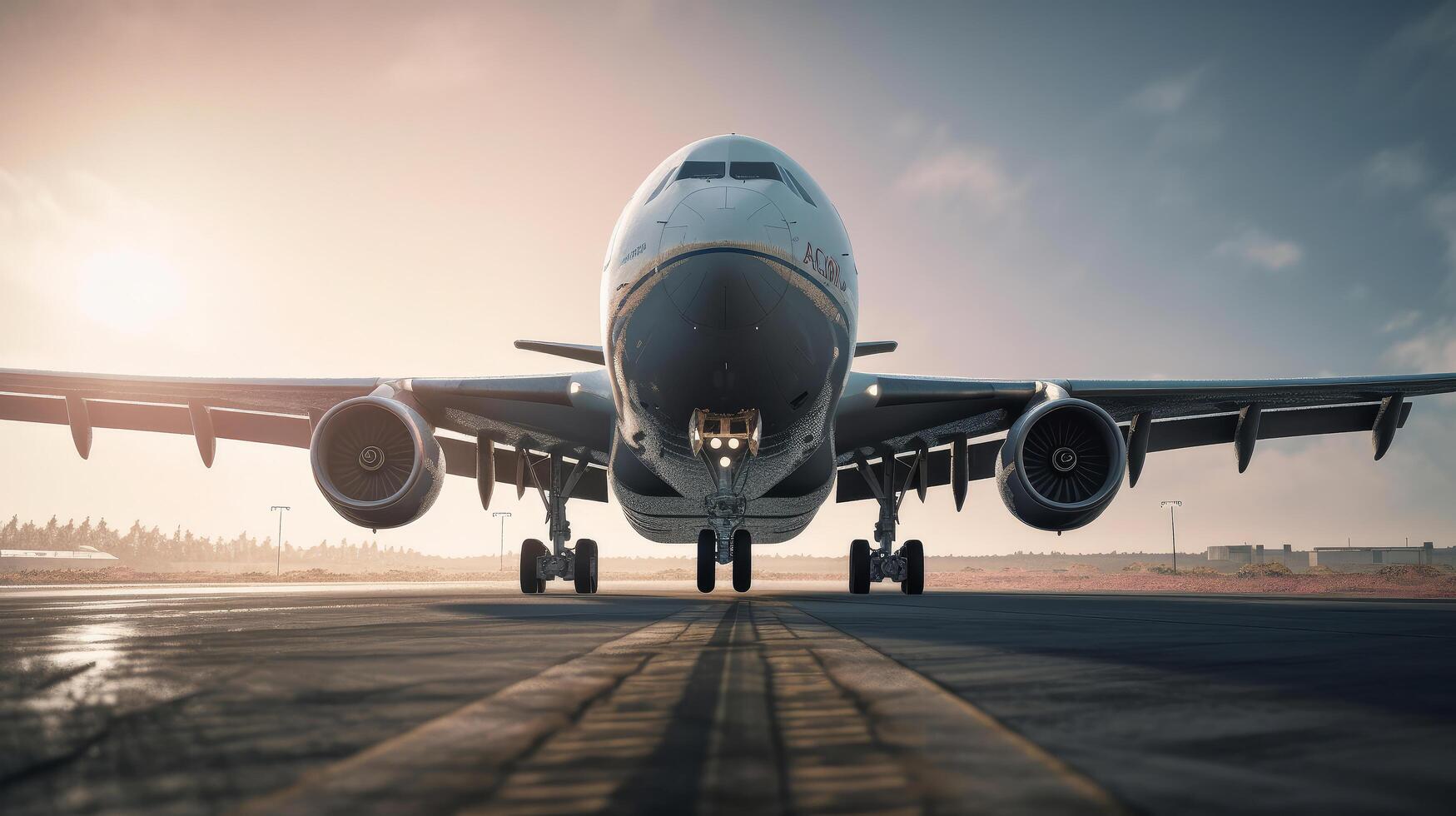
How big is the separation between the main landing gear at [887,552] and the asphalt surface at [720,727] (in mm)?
12457

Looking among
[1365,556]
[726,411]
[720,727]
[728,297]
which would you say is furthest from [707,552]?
[1365,556]

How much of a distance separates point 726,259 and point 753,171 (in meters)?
1.67

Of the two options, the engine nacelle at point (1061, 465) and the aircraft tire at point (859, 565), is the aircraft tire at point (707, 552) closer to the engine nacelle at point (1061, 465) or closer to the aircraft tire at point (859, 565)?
the engine nacelle at point (1061, 465)

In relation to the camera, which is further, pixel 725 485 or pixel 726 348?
pixel 725 485

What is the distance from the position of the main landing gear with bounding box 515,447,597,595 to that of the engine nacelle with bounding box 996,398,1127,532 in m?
8.25

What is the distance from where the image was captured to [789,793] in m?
1.58

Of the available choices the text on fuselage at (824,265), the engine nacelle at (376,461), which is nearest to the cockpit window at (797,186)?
the text on fuselage at (824,265)

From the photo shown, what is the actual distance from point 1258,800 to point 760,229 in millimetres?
7486

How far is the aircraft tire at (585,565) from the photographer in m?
17.2

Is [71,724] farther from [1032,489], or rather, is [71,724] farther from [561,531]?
[561,531]

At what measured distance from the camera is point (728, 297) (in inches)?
333

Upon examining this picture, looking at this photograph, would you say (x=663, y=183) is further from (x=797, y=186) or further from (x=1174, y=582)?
(x=1174, y=582)

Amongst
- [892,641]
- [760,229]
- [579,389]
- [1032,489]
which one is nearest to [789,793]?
[892,641]

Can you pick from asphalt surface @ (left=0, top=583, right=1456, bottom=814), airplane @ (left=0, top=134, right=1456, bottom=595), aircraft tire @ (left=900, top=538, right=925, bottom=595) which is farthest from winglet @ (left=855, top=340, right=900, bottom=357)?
asphalt surface @ (left=0, top=583, right=1456, bottom=814)
